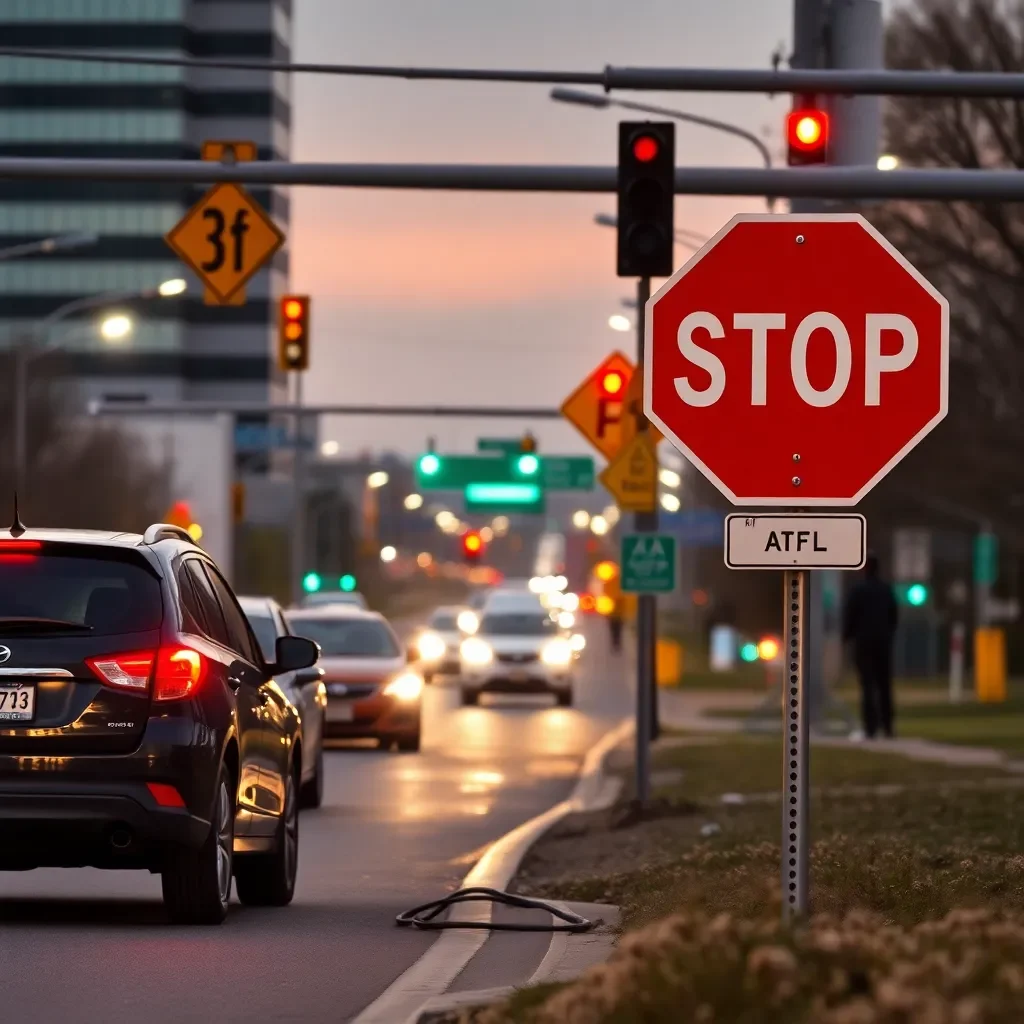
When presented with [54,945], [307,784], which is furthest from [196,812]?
[307,784]

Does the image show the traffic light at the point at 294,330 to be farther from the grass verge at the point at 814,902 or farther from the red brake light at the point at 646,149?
the red brake light at the point at 646,149

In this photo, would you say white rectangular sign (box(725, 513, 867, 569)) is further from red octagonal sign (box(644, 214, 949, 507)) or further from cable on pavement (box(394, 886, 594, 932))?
cable on pavement (box(394, 886, 594, 932))

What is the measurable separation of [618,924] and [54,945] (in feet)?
7.61

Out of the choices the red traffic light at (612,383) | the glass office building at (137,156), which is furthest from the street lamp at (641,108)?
the glass office building at (137,156)

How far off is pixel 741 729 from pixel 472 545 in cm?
3937

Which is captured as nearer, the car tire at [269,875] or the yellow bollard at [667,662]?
the car tire at [269,875]

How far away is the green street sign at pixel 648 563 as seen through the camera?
20812 millimetres

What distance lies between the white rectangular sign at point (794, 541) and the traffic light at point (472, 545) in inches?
2617

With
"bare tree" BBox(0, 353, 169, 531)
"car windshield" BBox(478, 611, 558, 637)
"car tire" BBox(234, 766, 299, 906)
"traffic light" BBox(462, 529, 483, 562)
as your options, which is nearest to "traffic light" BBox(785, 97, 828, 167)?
"car tire" BBox(234, 766, 299, 906)

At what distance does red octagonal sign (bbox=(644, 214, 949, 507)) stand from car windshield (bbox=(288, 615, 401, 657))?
68.6 feet

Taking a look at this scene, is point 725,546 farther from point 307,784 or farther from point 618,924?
point 307,784

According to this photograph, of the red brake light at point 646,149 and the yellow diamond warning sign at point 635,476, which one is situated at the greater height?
the red brake light at point 646,149

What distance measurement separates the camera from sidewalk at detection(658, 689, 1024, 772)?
27.6 meters

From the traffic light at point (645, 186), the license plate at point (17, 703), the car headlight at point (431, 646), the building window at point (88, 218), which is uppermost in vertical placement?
the building window at point (88, 218)
